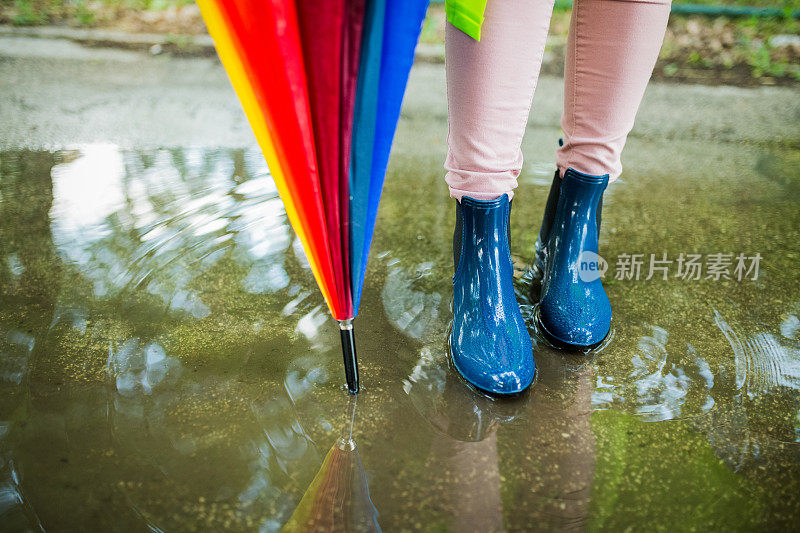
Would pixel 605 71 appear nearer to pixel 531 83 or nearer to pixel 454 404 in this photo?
pixel 531 83

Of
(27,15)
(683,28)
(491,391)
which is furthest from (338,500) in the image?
(27,15)

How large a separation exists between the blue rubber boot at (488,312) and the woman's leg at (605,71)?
22 centimetres

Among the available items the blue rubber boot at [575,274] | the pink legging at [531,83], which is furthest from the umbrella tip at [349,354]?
the blue rubber boot at [575,274]

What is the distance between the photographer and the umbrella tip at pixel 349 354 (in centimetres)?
99

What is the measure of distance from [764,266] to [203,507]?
1329mm

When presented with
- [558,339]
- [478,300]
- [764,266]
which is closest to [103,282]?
[478,300]

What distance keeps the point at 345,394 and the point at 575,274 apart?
51 cm

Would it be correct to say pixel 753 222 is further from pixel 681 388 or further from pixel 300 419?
pixel 300 419

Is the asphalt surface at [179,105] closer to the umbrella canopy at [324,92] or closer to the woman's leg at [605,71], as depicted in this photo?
the woman's leg at [605,71]

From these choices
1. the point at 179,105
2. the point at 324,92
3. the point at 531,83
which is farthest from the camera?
the point at 179,105

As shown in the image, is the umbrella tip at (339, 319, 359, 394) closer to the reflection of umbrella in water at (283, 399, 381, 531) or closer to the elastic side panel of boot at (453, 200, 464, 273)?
the reflection of umbrella in water at (283, 399, 381, 531)

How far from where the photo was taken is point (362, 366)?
1.14 m

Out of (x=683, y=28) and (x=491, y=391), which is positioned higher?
(x=683, y=28)

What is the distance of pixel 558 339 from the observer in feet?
3.87
